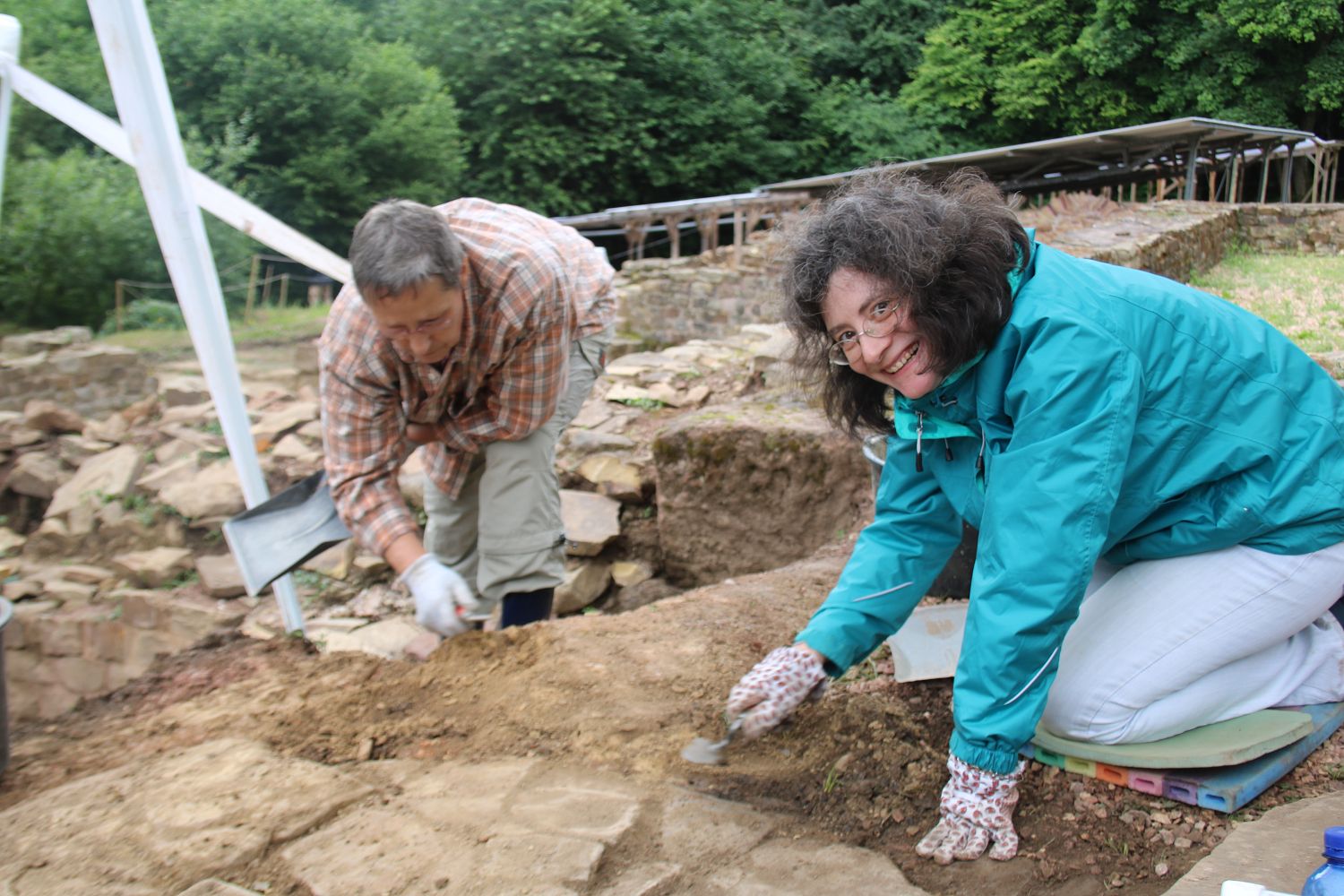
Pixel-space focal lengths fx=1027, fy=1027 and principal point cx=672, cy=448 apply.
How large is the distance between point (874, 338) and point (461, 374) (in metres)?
1.37

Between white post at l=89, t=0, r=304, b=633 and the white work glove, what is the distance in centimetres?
105

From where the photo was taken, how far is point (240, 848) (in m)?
1.88

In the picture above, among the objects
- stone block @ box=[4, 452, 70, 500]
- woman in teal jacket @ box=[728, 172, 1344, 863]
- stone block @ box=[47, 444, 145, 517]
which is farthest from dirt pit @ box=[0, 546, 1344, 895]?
stone block @ box=[4, 452, 70, 500]

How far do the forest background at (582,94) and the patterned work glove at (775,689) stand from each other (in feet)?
43.9

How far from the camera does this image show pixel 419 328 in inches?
→ 95.7

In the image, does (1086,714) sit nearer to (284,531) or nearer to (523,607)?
(523,607)

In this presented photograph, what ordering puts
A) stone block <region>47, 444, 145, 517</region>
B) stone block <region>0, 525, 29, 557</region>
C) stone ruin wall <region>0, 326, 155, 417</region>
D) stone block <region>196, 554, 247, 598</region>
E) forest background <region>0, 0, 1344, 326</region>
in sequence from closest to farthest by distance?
stone block <region>196, 554, 247, 598</region>
stone block <region>0, 525, 29, 557</region>
stone block <region>47, 444, 145, 517</region>
stone ruin wall <region>0, 326, 155, 417</region>
forest background <region>0, 0, 1344, 326</region>

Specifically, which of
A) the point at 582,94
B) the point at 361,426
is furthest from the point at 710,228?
the point at 361,426

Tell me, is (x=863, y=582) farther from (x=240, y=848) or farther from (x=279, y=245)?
(x=279, y=245)

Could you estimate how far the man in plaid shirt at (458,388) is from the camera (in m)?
2.40

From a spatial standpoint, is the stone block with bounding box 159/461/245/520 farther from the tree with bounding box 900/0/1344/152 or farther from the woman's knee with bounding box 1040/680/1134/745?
the tree with bounding box 900/0/1344/152

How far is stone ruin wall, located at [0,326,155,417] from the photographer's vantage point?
876 cm

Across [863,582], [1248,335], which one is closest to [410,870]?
[863,582]

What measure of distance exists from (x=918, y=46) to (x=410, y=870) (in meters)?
20.6
